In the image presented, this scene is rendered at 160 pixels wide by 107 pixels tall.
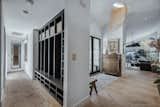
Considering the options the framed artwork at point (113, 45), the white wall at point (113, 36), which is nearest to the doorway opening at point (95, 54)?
the white wall at point (113, 36)

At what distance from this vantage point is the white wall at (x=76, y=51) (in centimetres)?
233

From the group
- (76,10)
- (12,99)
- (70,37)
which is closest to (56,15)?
(76,10)

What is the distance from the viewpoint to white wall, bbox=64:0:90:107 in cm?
233

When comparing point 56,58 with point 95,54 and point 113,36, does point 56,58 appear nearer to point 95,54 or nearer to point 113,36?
point 95,54

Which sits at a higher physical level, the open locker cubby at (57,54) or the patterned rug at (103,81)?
the open locker cubby at (57,54)

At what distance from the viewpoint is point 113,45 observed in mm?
6566

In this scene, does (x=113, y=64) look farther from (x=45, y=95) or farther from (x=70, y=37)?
(x=70, y=37)

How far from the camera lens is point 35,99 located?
313 cm

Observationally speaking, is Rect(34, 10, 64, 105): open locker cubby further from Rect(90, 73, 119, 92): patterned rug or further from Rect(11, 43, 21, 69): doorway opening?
Rect(11, 43, 21, 69): doorway opening

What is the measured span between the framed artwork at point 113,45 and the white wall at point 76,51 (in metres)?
3.91

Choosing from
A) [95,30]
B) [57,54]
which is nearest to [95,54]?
[95,30]

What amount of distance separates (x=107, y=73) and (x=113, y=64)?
692 millimetres

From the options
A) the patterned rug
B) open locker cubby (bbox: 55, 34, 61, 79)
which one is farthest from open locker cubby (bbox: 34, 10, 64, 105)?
the patterned rug

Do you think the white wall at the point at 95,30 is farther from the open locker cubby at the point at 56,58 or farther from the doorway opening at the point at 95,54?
the open locker cubby at the point at 56,58
